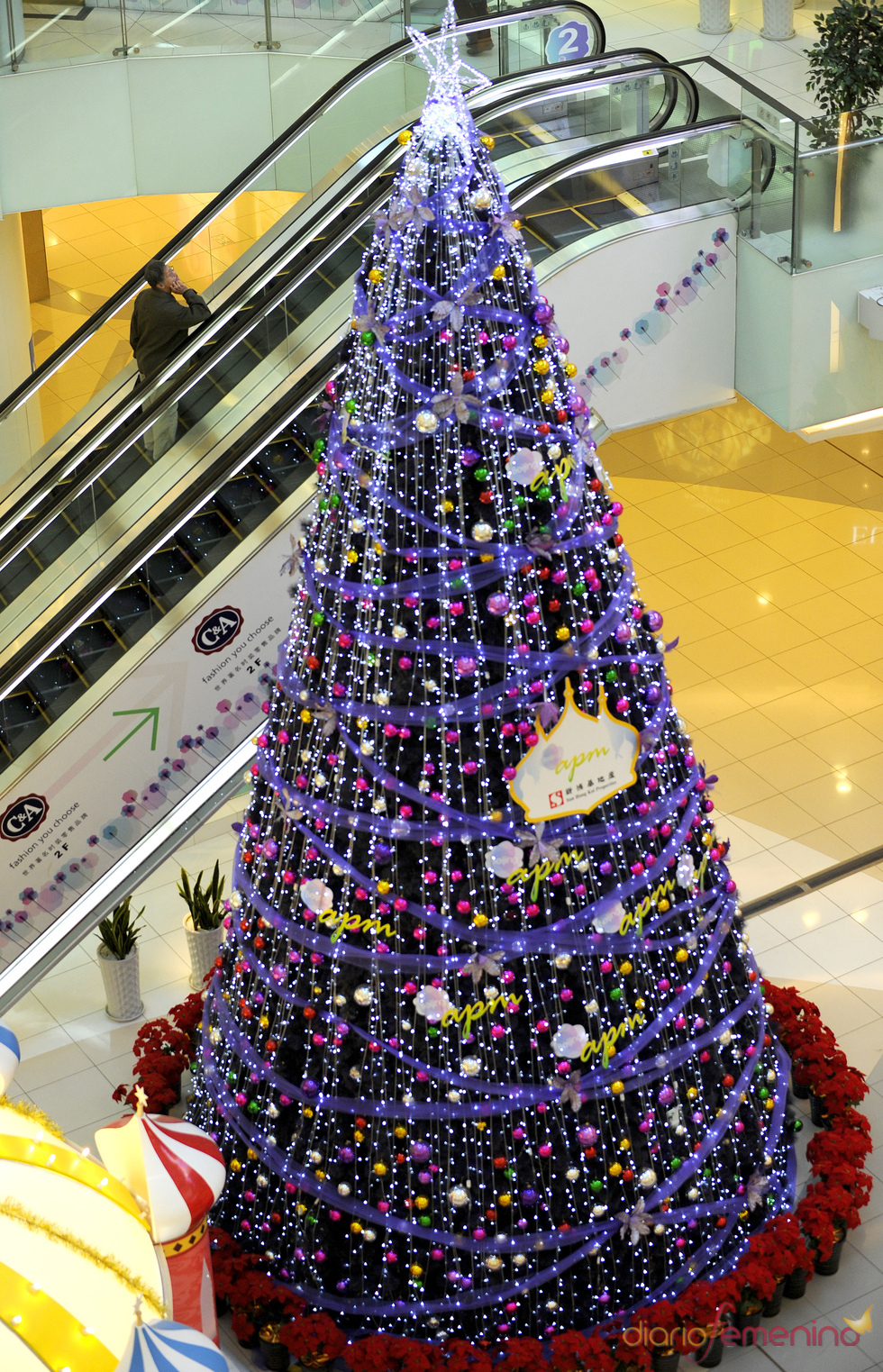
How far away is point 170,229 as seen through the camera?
13.6 m

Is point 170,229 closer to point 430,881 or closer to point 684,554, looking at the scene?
point 684,554

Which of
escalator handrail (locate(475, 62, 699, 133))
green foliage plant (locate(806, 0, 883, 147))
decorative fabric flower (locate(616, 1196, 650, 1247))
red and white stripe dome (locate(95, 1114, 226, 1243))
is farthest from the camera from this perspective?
green foliage plant (locate(806, 0, 883, 147))

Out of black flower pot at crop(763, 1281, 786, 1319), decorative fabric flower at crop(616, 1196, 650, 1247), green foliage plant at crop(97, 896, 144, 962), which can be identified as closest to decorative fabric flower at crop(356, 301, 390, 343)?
decorative fabric flower at crop(616, 1196, 650, 1247)

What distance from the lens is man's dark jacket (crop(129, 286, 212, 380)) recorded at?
288 inches

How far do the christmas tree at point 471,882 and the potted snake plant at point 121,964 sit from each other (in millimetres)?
1608

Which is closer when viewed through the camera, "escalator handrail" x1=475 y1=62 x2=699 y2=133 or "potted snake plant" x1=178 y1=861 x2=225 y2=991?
"potted snake plant" x1=178 y1=861 x2=225 y2=991

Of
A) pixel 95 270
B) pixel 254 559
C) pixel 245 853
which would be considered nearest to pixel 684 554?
pixel 254 559

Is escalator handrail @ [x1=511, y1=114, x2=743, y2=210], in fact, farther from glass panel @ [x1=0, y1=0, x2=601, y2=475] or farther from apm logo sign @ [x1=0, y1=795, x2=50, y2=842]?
apm logo sign @ [x1=0, y1=795, x2=50, y2=842]

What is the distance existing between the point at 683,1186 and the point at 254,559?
3210mm

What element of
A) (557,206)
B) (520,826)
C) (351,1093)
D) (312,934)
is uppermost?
(557,206)

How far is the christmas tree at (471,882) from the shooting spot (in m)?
4.11

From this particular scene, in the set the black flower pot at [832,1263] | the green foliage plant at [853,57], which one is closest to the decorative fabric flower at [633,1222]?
the black flower pot at [832,1263]

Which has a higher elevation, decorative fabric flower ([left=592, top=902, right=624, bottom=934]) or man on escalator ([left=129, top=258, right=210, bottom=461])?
man on escalator ([left=129, top=258, right=210, bottom=461])

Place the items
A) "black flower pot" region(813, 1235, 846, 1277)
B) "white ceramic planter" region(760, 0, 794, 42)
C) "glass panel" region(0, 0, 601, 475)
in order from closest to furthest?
"black flower pot" region(813, 1235, 846, 1277), "glass panel" region(0, 0, 601, 475), "white ceramic planter" region(760, 0, 794, 42)
